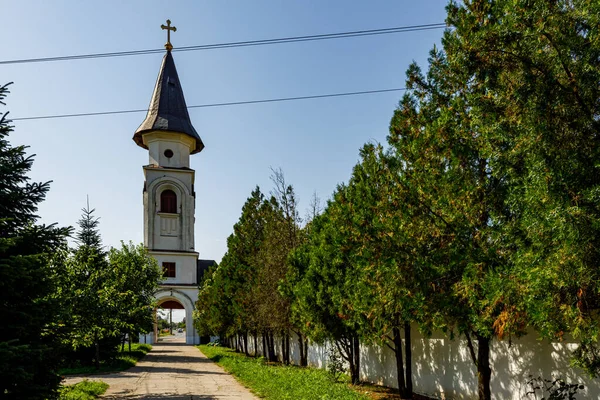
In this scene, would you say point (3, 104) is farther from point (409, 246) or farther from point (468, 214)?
point (468, 214)

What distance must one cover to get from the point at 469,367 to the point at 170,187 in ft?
129

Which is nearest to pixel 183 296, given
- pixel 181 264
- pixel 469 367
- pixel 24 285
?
pixel 181 264

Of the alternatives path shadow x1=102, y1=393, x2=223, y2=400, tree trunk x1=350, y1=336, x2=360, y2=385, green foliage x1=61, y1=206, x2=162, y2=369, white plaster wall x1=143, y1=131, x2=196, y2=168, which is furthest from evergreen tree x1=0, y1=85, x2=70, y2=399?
white plaster wall x1=143, y1=131, x2=196, y2=168

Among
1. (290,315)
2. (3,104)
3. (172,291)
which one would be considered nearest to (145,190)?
(172,291)

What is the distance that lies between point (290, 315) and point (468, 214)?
13.1 m

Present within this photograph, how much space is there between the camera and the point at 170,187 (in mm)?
47469

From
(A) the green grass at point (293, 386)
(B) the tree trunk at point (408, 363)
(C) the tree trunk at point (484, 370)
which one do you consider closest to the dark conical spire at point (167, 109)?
(A) the green grass at point (293, 386)

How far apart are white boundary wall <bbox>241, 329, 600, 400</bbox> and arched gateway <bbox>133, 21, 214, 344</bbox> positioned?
3284 centimetres

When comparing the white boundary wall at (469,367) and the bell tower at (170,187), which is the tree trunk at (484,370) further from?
the bell tower at (170,187)

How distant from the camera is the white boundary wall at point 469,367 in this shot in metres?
8.74

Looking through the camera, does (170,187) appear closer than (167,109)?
No

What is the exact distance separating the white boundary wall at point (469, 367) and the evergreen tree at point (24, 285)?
7967 mm

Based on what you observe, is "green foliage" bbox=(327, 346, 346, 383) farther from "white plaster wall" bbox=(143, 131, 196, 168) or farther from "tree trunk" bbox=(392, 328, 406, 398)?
"white plaster wall" bbox=(143, 131, 196, 168)

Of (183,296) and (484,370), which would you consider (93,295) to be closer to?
(484,370)
